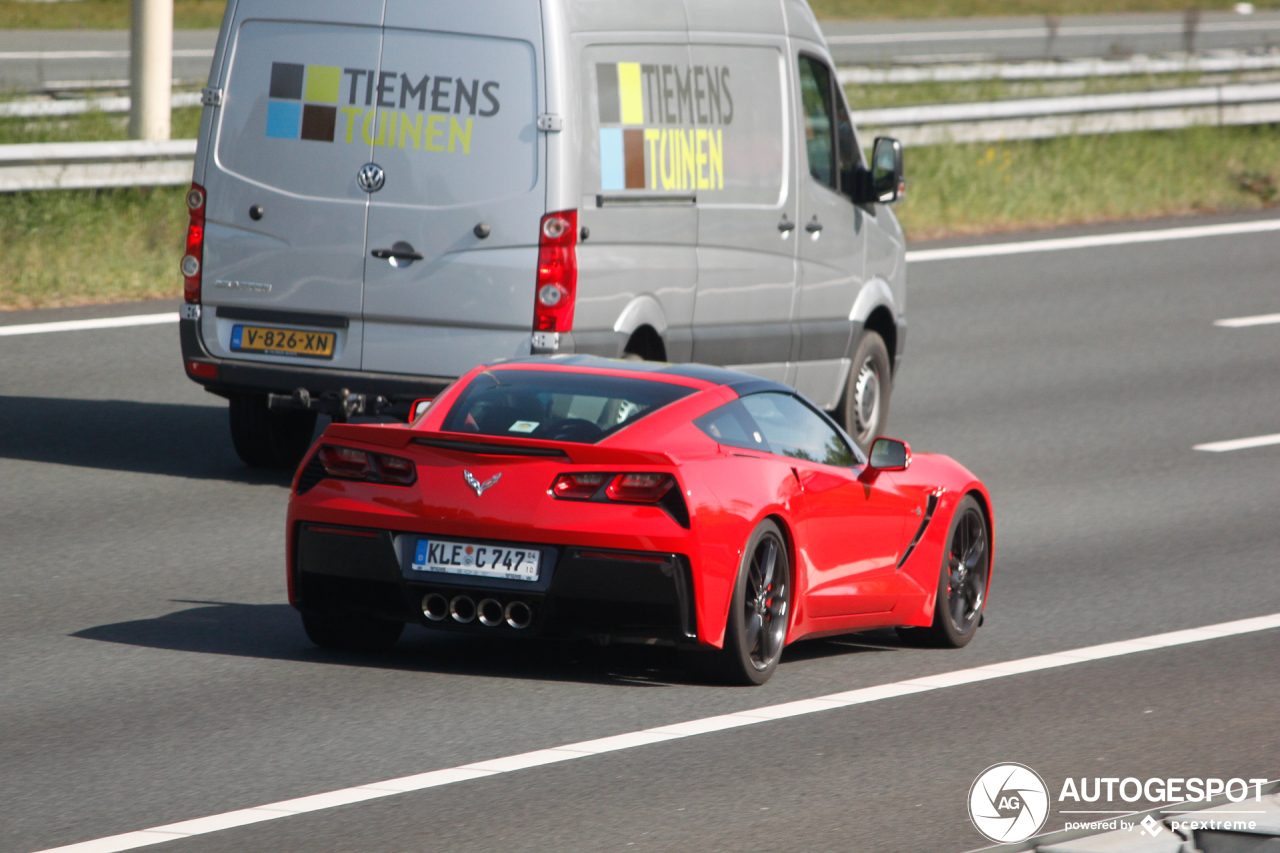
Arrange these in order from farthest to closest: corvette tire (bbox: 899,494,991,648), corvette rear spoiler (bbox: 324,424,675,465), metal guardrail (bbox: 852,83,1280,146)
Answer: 1. metal guardrail (bbox: 852,83,1280,146)
2. corvette tire (bbox: 899,494,991,648)
3. corvette rear spoiler (bbox: 324,424,675,465)

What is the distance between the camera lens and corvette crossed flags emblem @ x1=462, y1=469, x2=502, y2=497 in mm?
7754

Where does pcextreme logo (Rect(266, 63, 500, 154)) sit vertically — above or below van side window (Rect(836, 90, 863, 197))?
above

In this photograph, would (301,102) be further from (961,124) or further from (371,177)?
(961,124)

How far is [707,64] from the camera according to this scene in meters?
12.3

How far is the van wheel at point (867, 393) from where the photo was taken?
45.1 feet

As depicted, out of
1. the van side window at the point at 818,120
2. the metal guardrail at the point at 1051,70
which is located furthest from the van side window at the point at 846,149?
the metal guardrail at the point at 1051,70

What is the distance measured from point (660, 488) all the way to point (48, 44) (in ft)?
93.3

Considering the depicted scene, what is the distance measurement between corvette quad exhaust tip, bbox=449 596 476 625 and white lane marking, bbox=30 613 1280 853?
2.91ft

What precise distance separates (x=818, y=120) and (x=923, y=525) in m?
4.81

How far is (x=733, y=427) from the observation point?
27.2 ft

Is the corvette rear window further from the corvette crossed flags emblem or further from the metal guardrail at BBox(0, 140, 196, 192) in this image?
the metal guardrail at BBox(0, 140, 196, 192)

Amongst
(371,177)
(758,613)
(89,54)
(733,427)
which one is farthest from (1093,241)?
(89,54)

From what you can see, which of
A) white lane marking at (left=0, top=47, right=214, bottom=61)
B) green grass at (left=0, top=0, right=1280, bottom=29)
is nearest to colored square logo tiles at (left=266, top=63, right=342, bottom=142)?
white lane marking at (left=0, top=47, right=214, bottom=61)

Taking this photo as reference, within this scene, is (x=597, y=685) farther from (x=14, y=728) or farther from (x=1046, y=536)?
(x=1046, y=536)
